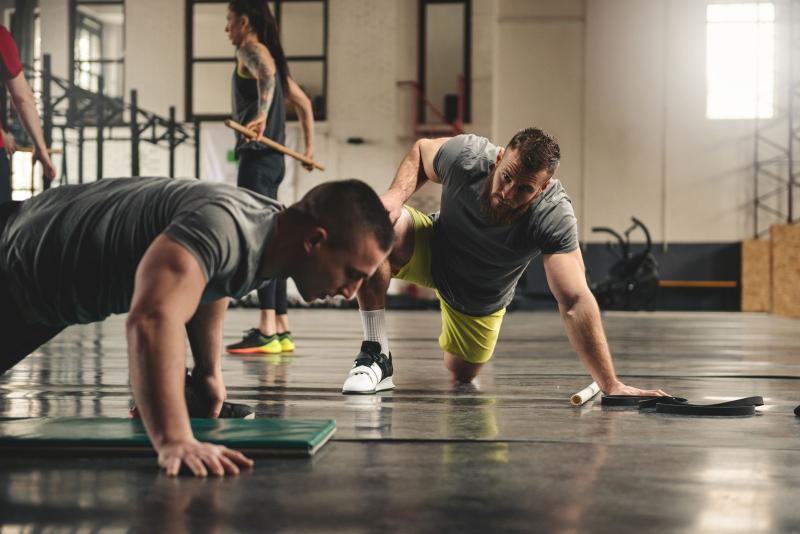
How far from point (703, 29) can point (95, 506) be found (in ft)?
39.4

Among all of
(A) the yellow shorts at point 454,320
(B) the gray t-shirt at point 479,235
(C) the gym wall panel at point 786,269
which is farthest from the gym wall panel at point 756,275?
(B) the gray t-shirt at point 479,235

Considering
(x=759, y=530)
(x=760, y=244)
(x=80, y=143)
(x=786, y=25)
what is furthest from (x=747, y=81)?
(x=759, y=530)

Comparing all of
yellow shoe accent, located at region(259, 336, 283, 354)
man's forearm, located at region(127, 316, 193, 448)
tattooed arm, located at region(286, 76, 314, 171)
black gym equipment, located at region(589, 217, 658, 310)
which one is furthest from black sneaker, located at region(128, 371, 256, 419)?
black gym equipment, located at region(589, 217, 658, 310)

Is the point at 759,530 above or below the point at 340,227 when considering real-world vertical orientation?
below

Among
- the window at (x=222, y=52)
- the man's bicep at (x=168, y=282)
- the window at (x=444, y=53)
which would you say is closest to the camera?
the man's bicep at (x=168, y=282)

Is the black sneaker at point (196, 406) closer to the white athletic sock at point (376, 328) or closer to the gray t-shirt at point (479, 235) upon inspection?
the white athletic sock at point (376, 328)

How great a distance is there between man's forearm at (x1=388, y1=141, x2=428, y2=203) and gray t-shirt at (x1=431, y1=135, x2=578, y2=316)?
0.07 m

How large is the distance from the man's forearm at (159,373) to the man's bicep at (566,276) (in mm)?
1336

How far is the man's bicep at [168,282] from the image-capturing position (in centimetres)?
138

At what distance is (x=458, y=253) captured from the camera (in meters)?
2.89

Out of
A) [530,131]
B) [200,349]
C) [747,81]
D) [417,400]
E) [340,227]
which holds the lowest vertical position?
[417,400]

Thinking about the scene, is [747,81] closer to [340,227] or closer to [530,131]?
[530,131]

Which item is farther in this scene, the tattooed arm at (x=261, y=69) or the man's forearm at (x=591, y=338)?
the tattooed arm at (x=261, y=69)

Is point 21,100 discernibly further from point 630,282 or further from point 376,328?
point 630,282
